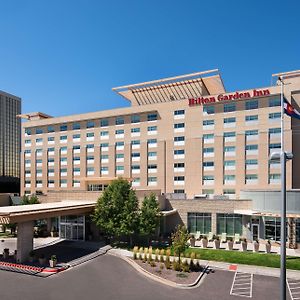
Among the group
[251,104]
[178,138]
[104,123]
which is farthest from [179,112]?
[104,123]

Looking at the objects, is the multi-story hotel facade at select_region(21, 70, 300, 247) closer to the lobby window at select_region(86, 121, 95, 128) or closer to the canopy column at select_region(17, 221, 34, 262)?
the lobby window at select_region(86, 121, 95, 128)

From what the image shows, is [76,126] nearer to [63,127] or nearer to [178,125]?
[63,127]

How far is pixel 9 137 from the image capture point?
138 m

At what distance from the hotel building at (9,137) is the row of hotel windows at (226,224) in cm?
11020

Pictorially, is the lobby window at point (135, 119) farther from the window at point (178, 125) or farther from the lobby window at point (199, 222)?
the lobby window at point (199, 222)

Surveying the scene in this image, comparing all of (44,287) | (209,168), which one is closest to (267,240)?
(209,168)

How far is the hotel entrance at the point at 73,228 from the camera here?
39.1 meters

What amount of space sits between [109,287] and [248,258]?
602 inches

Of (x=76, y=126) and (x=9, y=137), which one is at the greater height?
(x=9, y=137)

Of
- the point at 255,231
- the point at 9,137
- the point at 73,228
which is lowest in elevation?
the point at 255,231

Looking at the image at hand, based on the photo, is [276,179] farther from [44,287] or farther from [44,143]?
[44,143]

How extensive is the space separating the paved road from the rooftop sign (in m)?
30.7

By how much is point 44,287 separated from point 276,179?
3742cm

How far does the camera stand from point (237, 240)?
125 feet
